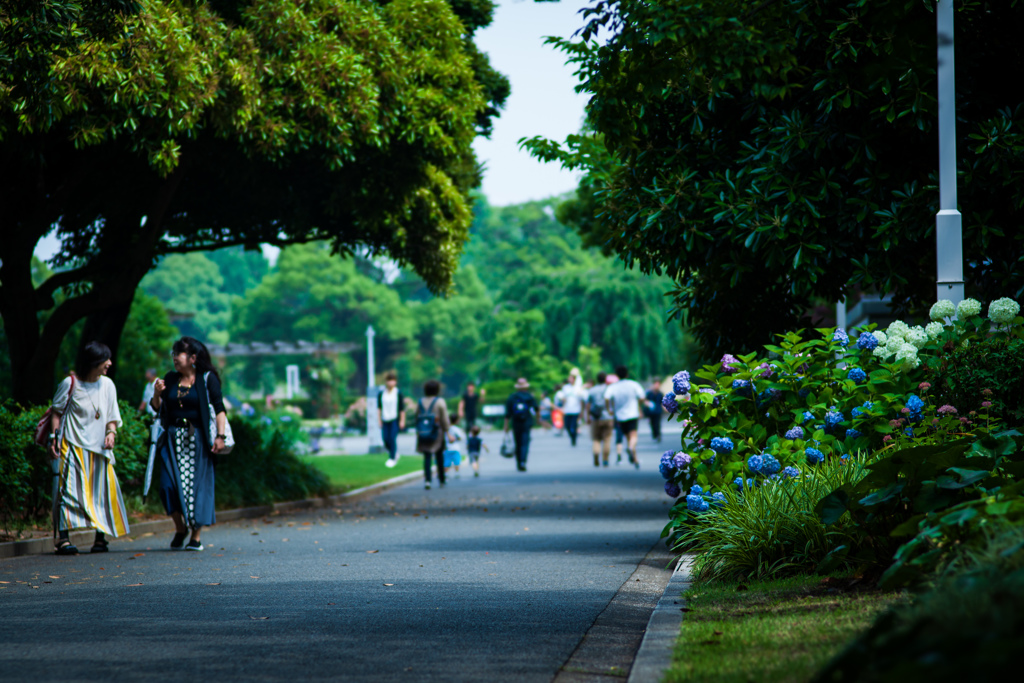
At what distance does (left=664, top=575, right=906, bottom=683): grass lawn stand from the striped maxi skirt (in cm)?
597

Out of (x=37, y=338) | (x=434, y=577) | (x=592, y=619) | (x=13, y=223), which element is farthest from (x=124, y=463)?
(x=592, y=619)

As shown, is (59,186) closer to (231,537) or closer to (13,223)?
(13,223)

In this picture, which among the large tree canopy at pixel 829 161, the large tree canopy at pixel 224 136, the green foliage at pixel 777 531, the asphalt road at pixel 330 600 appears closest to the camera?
the asphalt road at pixel 330 600

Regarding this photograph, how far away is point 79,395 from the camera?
1066 centimetres

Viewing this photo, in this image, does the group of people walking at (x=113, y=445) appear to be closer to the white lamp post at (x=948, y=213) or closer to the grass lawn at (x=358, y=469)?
the white lamp post at (x=948, y=213)

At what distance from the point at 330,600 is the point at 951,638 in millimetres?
5132

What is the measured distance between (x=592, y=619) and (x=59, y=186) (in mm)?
10846

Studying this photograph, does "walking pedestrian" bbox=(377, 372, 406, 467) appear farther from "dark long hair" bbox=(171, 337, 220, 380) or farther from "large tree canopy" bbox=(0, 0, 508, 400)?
"dark long hair" bbox=(171, 337, 220, 380)

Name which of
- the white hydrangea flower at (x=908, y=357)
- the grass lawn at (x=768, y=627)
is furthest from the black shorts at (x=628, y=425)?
the grass lawn at (x=768, y=627)

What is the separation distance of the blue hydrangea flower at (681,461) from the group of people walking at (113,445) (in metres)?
4.28

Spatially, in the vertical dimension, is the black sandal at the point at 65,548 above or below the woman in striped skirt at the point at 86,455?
below

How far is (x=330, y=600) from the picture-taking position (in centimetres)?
736

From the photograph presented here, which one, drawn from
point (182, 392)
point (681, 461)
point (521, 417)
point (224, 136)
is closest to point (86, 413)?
point (182, 392)

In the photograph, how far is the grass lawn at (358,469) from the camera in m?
20.1
